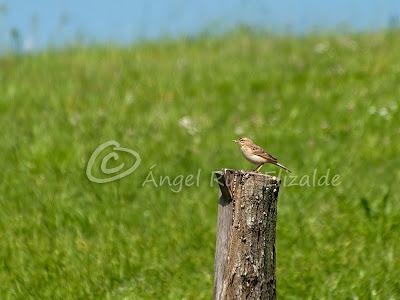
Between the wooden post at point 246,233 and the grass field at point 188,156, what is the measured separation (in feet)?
→ 5.28

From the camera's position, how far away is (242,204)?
5.81m

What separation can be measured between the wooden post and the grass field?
5.28ft

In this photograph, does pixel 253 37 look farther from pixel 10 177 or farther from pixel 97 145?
pixel 10 177

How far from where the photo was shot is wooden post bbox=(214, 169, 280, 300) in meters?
5.80

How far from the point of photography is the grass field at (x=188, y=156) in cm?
796

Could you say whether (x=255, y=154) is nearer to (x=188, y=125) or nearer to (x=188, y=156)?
(x=188, y=156)

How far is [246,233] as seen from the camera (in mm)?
5840

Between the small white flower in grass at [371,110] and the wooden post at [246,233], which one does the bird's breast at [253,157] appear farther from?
the small white flower in grass at [371,110]

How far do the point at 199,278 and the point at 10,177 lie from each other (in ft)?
11.0

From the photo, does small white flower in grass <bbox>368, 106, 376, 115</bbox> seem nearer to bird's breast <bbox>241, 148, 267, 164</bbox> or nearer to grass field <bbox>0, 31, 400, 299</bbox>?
grass field <bbox>0, 31, 400, 299</bbox>

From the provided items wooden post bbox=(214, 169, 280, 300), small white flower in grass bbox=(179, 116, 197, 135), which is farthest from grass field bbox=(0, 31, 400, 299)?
wooden post bbox=(214, 169, 280, 300)

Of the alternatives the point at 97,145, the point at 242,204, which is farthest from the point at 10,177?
→ the point at 242,204

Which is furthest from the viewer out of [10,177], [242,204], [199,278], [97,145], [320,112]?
[320,112]

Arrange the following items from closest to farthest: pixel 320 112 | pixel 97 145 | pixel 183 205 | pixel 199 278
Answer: pixel 199 278
pixel 183 205
pixel 97 145
pixel 320 112
